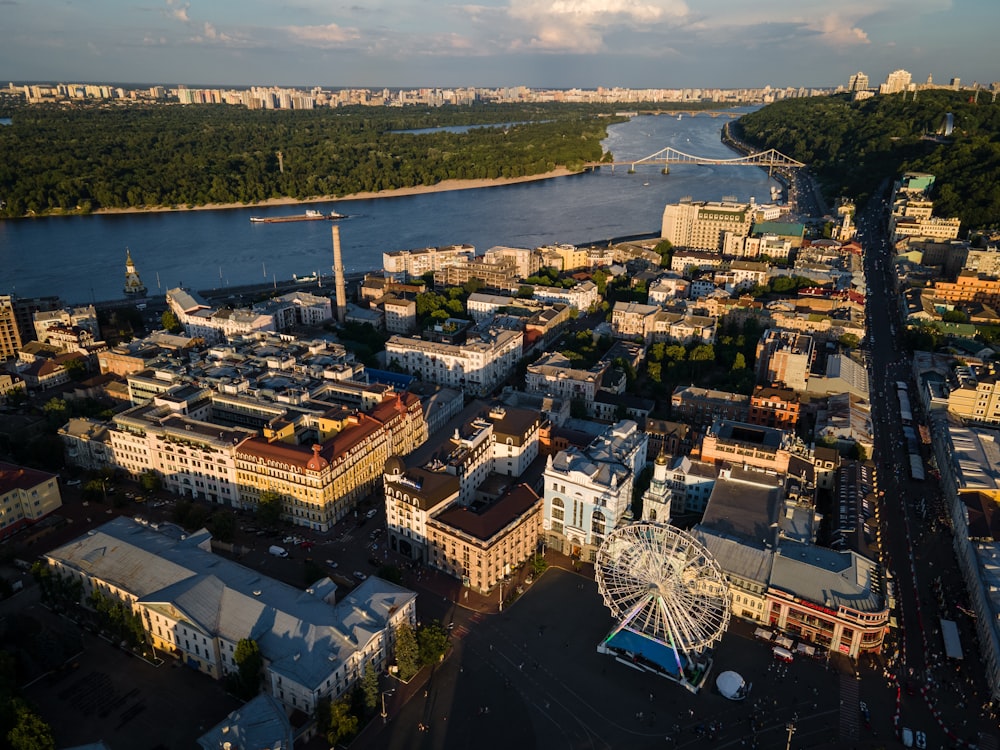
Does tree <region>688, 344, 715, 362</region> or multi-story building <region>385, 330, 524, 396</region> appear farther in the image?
tree <region>688, 344, 715, 362</region>

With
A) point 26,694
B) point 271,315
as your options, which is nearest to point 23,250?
point 271,315

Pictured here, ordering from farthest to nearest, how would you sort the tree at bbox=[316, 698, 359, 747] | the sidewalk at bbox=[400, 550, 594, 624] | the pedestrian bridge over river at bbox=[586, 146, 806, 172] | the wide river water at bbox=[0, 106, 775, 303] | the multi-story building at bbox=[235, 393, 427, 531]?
the pedestrian bridge over river at bbox=[586, 146, 806, 172]
the wide river water at bbox=[0, 106, 775, 303]
the multi-story building at bbox=[235, 393, 427, 531]
the sidewalk at bbox=[400, 550, 594, 624]
the tree at bbox=[316, 698, 359, 747]

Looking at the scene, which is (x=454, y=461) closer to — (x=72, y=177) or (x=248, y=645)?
(x=248, y=645)

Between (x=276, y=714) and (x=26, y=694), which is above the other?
(x=276, y=714)

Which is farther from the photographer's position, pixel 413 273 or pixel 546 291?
pixel 413 273

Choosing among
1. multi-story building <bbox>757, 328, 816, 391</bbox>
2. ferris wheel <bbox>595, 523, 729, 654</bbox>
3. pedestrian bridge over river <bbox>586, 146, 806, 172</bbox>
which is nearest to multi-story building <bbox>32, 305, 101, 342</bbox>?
ferris wheel <bbox>595, 523, 729, 654</bbox>

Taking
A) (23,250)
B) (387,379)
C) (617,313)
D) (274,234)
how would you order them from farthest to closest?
1. (274,234)
2. (23,250)
3. (617,313)
4. (387,379)

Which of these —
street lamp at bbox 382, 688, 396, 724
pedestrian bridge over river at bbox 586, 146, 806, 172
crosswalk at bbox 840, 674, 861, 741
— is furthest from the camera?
pedestrian bridge over river at bbox 586, 146, 806, 172

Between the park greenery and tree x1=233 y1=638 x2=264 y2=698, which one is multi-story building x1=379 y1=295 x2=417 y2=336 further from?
tree x1=233 y1=638 x2=264 y2=698
